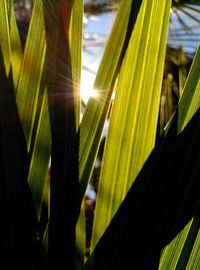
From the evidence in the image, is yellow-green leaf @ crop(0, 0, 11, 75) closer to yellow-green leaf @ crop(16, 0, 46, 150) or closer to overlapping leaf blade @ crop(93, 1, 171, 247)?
yellow-green leaf @ crop(16, 0, 46, 150)

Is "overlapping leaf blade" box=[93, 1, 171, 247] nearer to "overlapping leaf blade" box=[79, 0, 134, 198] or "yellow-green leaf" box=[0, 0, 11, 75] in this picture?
"overlapping leaf blade" box=[79, 0, 134, 198]

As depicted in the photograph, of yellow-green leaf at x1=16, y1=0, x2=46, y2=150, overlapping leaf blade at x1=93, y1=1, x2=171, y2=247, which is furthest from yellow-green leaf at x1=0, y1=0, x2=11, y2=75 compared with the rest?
overlapping leaf blade at x1=93, y1=1, x2=171, y2=247

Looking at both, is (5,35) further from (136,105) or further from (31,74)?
(136,105)

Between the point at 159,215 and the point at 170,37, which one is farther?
the point at 170,37

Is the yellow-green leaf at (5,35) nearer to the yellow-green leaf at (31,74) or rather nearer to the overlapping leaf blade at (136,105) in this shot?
Result: the yellow-green leaf at (31,74)

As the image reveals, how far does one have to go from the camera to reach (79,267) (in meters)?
0.50

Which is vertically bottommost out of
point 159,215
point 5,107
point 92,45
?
point 92,45

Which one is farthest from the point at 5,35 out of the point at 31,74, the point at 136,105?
the point at 136,105

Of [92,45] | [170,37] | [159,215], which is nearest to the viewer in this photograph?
[159,215]

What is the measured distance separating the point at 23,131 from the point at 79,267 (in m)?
0.17

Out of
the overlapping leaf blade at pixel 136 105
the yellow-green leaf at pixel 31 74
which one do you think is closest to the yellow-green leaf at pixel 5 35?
the yellow-green leaf at pixel 31 74

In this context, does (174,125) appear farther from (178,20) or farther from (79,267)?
(178,20)

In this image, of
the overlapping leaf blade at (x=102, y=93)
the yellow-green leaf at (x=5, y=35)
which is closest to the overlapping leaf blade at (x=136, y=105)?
the overlapping leaf blade at (x=102, y=93)

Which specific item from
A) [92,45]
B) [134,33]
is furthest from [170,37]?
[134,33]
